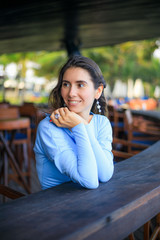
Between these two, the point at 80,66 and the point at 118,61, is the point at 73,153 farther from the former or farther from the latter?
the point at 118,61

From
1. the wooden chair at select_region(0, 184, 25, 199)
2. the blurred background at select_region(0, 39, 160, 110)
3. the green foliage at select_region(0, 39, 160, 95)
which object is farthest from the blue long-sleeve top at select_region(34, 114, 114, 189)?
the green foliage at select_region(0, 39, 160, 95)

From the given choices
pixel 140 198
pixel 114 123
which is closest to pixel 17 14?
pixel 114 123

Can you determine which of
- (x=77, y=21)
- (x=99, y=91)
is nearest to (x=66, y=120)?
(x=99, y=91)

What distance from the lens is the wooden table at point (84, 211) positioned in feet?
2.22

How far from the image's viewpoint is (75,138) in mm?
1063

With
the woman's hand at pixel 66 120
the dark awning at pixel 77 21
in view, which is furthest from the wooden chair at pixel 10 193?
the dark awning at pixel 77 21

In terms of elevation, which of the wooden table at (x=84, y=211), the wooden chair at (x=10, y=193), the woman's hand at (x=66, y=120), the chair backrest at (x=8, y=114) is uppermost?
the woman's hand at (x=66, y=120)

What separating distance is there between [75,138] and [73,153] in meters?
0.06

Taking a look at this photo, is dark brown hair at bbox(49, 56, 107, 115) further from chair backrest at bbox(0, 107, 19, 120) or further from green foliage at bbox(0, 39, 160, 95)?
green foliage at bbox(0, 39, 160, 95)

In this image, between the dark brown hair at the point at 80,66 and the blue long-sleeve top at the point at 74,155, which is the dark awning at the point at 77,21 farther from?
the blue long-sleeve top at the point at 74,155

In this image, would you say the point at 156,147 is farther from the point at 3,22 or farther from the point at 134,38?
the point at 134,38

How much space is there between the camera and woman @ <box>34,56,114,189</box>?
3.37 feet

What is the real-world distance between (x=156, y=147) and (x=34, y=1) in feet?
10.2

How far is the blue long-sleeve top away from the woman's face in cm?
12
